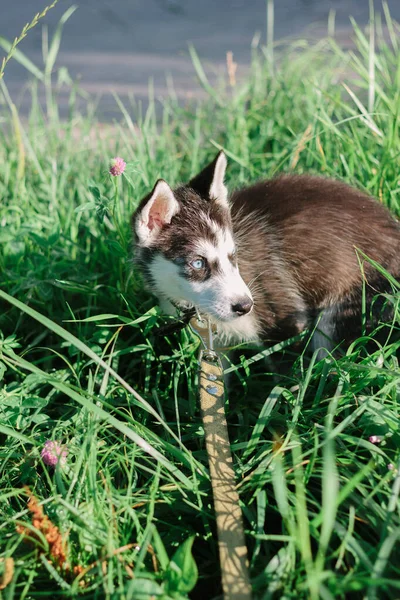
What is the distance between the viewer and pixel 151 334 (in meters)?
3.13

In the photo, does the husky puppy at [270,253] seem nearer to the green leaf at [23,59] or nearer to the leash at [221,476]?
the leash at [221,476]

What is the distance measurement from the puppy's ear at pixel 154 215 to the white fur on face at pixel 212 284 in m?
0.12

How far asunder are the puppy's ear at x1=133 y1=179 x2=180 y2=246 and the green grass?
0.61 ft

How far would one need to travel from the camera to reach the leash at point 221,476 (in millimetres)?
1863

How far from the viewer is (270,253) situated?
329cm

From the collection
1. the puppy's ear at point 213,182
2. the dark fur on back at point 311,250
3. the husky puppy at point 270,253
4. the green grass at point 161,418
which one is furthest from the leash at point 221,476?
the puppy's ear at point 213,182

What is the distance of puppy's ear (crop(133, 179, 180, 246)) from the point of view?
2908 mm

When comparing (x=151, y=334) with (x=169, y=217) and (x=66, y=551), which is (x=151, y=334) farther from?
(x=66, y=551)

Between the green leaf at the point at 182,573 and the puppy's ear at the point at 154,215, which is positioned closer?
the green leaf at the point at 182,573

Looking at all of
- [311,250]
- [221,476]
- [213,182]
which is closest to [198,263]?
[213,182]

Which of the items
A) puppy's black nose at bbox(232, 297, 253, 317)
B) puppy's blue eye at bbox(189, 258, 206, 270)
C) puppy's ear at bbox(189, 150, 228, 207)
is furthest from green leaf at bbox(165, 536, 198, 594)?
puppy's ear at bbox(189, 150, 228, 207)

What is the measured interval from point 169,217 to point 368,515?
5.58ft

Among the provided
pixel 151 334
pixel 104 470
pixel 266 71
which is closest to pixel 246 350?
pixel 151 334

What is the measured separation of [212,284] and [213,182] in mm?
548
